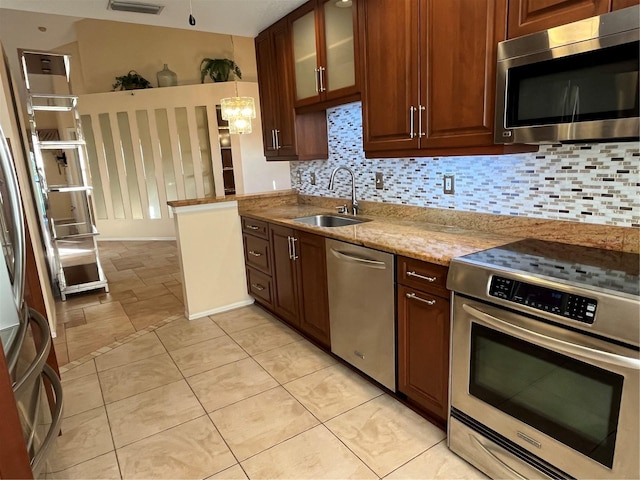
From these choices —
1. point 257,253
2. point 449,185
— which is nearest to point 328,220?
point 257,253

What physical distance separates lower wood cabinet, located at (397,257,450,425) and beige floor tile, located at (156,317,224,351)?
1.68m

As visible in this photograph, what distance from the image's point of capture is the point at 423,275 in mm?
1835

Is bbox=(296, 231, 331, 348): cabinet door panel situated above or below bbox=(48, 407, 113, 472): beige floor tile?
above

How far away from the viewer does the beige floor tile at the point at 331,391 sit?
7.18 ft

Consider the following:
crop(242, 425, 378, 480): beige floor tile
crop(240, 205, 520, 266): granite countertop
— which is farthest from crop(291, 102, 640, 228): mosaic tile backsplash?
crop(242, 425, 378, 480): beige floor tile

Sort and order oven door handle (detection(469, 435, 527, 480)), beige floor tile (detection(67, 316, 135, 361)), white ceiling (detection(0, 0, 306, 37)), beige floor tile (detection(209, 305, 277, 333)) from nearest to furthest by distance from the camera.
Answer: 1. oven door handle (detection(469, 435, 527, 480))
2. white ceiling (detection(0, 0, 306, 37))
3. beige floor tile (detection(67, 316, 135, 361))
4. beige floor tile (detection(209, 305, 277, 333))

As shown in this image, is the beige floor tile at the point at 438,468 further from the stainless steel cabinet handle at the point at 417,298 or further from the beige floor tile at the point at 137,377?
the beige floor tile at the point at 137,377

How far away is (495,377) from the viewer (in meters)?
1.57

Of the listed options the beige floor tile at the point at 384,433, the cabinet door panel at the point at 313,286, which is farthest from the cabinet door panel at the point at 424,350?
the cabinet door panel at the point at 313,286

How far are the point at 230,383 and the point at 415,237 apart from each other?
4.71ft

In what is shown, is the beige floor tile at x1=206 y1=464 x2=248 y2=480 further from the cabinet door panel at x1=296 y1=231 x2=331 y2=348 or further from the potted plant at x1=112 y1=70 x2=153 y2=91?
the potted plant at x1=112 y1=70 x2=153 y2=91

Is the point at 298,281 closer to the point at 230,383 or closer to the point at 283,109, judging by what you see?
the point at 230,383

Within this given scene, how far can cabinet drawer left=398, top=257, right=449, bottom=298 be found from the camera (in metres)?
1.75

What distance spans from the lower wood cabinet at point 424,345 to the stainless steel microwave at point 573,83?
69 cm
